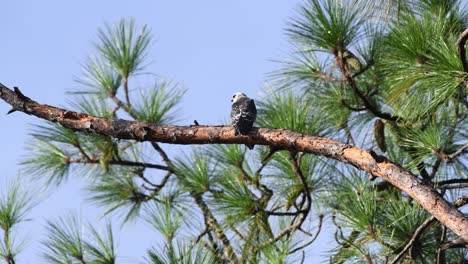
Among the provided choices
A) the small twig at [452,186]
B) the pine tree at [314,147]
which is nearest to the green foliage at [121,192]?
the pine tree at [314,147]

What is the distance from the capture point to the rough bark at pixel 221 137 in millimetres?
2123

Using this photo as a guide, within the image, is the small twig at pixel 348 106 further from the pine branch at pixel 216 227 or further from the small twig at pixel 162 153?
the small twig at pixel 162 153

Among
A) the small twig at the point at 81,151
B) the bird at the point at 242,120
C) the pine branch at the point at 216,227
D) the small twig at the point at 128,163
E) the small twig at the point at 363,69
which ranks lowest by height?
the pine branch at the point at 216,227

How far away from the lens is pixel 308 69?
3260mm

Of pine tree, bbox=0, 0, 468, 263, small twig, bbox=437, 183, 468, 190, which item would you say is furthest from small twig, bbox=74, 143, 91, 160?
small twig, bbox=437, 183, 468, 190

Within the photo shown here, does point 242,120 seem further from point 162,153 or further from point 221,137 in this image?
point 162,153

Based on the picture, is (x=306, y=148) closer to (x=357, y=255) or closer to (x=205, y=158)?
(x=357, y=255)

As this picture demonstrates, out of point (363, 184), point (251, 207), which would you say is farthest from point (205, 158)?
point (363, 184)

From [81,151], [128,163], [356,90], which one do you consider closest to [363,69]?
[356,90]

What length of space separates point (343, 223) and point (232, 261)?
0.33 meters

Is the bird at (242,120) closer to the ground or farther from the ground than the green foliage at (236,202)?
farther from the ground

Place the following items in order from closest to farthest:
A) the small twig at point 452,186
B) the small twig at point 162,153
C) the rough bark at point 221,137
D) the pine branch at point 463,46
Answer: the rough bark at point 221,137
the pine branch at point 463,46
the small twig at point 452,186
the small twig at point 162,153

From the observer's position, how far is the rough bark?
6.97 ft

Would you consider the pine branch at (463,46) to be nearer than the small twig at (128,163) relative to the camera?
Yes
